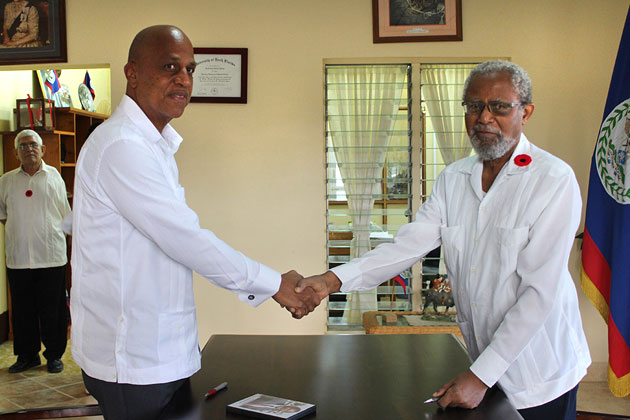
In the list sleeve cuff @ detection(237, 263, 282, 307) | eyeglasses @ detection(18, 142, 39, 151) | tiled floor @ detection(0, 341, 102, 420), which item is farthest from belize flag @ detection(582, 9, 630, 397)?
eyeglasses @ detection(18, 142, 39, 151)

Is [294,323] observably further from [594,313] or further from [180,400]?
[180,400]

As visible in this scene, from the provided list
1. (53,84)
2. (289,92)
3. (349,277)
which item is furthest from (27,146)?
(349,277)

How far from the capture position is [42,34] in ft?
12.7

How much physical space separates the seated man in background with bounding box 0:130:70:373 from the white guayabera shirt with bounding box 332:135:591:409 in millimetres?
3478

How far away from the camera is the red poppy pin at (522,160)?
5.43 ft

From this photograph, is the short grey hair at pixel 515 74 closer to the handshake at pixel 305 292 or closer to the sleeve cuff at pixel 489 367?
the sleeve cuff at pixel 489 367

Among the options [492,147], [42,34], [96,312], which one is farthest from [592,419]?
[42,34]

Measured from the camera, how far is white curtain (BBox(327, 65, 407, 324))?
396 centimetres

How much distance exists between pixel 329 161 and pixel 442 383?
8.54 feet

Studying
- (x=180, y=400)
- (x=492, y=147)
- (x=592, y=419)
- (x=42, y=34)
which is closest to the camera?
(x=180, y=400)

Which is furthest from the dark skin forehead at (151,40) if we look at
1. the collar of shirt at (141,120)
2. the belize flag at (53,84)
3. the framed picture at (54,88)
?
the belize flag at (53,84)

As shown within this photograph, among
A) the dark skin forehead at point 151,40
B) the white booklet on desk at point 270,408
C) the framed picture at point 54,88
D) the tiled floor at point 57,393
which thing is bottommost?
the tiled floor at point 57,393

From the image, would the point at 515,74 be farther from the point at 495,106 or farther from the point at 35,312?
the point at 35,312

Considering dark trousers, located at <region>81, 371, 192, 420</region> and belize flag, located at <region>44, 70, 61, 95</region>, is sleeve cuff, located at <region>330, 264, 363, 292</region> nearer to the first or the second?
dark trousers, located at <region>81, 371, 192, 420</region>
